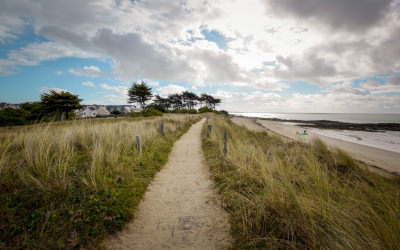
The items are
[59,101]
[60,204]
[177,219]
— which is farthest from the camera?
[59,101]

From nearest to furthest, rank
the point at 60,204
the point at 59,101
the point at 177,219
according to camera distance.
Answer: the point at 60,204
the point at 177,219
the point at 59,101

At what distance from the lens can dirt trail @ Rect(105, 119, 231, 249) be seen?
→ 2357mm

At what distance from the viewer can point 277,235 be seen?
7.10 feet

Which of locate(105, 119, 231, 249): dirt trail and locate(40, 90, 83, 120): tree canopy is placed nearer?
locate(105, 119, 231, 249): dirt trail

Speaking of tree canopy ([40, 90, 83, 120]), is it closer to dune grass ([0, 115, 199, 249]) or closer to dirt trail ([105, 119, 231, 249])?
dune grass ([0, 115, 199, 249])

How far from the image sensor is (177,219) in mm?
Answer: 2926

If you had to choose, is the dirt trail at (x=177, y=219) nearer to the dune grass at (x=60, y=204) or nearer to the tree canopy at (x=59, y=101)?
the dune grass at (x=60, y=204)

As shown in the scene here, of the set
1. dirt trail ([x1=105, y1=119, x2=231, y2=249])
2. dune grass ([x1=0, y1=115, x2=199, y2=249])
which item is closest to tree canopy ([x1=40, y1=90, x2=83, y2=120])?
dune grass ([x1=0, y1=115, x2=199, y2=249])

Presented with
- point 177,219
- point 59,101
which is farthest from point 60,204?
point 59,101

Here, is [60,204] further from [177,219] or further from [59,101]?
[59,101]

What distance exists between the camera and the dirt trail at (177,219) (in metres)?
2.36

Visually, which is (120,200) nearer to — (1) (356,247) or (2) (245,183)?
(2) (245,183)

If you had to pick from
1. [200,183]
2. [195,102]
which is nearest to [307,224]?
[200,183]

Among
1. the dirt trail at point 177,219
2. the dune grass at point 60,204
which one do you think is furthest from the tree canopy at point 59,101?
the dirt trail at point 177,219
